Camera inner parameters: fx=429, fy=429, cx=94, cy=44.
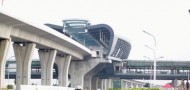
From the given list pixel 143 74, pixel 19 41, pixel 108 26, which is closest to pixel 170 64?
pixel 143 74

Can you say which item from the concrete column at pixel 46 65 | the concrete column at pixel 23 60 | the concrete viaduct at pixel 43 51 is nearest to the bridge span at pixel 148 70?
the concrete viaduct at pixel 43 51

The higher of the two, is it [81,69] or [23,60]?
[23,60]

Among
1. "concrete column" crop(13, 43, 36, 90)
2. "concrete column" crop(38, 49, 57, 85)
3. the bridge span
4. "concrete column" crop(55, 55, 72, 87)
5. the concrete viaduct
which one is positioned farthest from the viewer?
the bridge span

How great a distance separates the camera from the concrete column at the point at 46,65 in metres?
89.5

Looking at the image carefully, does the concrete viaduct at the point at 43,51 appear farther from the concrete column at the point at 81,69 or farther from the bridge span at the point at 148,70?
the bridge span at the point at 148,70

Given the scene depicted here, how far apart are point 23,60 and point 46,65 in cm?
1527

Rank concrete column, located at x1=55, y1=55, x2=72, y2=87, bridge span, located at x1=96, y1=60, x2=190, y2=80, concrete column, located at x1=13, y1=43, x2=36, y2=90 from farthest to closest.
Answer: bridge span, located at x1=96, y1=60, x2=190, y2=80 → concrete column, located at x1=55, y1=55, x2=72, y2=87 → concrete column, located at x1=13, y1=43, x2=36, y2=90

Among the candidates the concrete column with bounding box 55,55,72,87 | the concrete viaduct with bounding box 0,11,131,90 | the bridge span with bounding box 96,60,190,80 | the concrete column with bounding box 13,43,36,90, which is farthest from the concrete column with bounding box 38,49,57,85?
the bridge span with bounding box 96,60,190,80

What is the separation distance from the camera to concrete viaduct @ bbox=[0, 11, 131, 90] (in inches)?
2443

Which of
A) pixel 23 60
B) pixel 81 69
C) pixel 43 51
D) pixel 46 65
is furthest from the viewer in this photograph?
pixel 81 69

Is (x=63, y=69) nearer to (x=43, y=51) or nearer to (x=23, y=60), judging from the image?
(x=43, y=51)

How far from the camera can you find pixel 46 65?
90.9 meters

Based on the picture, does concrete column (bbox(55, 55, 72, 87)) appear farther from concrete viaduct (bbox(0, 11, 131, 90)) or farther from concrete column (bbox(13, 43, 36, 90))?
concrete column (bbox(13, 43, 36, 90))

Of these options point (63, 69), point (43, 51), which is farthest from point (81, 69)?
point (43, 51)
